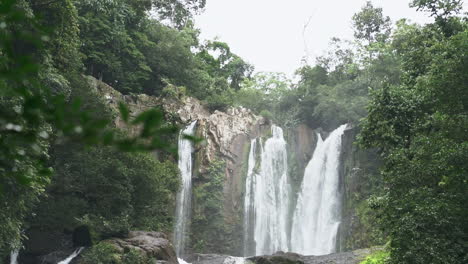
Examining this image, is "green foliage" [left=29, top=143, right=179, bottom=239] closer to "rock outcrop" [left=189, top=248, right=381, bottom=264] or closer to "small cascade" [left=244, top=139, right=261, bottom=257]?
"rock outcrop" [left=189, top=248, right=381, bottom=264]

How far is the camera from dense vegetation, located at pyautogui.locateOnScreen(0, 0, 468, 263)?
147 centimetres

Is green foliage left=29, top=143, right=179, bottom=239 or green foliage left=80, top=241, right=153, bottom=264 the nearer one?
green foliage left=80, top=241, right=153, bottom=264

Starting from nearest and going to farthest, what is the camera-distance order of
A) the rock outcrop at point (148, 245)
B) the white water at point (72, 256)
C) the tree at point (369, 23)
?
the rock outcrop at point (148, 245) → the white water at point (72, 256) → the tree at point (369, 23)

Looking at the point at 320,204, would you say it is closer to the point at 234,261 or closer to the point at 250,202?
the point at 250,202

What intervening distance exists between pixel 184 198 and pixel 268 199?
642 cm

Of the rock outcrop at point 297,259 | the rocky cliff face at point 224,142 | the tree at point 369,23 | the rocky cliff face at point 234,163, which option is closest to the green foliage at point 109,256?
the rock outcrop at point 297,259

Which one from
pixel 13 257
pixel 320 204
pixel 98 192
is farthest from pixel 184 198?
pixel 13 257

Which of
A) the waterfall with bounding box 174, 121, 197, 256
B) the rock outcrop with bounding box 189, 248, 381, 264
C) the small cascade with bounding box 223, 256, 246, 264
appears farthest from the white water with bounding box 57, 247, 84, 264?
the waterfall with bounding box 174, 121, 197, 256

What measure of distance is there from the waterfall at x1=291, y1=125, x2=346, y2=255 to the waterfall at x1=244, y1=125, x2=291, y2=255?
981mm

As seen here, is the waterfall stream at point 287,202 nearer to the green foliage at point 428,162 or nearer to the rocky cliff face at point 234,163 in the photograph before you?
the rocky cliff face at point 234,163

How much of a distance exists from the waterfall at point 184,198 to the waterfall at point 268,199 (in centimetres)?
412

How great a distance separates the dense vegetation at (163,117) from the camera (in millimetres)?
1470

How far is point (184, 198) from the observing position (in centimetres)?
2883

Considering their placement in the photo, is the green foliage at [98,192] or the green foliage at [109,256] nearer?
the green foliage at [109,256]
